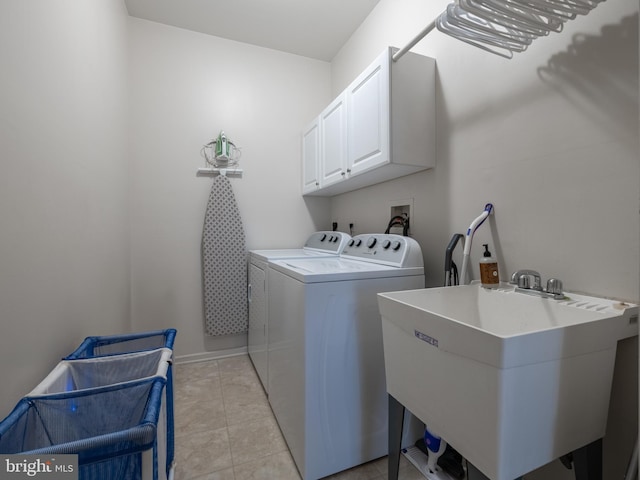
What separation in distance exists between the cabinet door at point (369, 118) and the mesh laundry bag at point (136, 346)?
55.6 inches

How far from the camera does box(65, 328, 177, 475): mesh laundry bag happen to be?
120cm

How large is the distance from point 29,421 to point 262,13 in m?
2.74

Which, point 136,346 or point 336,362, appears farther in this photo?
point 136,346

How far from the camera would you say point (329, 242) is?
2404 millimetres

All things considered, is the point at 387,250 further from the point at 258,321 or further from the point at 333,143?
the point at 258,321

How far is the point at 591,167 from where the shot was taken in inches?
38.9

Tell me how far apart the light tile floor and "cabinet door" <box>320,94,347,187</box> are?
1658 mm

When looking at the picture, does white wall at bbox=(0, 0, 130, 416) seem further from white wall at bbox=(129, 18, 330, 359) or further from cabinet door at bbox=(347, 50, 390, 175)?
cabinet door at bbox=(347, 50, 390, 175)

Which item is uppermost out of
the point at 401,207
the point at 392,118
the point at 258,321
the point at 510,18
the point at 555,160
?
the point at 510,18

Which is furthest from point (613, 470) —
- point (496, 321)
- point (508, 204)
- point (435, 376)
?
point (508, 204)

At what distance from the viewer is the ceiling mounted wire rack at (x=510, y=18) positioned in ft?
2.96

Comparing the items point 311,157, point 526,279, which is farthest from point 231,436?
point 311,157

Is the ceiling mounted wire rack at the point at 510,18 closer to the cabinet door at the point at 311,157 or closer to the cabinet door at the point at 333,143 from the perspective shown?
the cabinet door at the point at 333,143

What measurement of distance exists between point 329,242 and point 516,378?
1.80 metres
